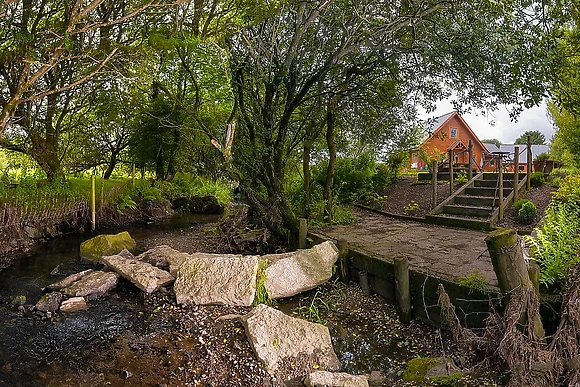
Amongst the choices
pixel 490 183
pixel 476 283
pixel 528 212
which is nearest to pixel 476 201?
pixel 490 183

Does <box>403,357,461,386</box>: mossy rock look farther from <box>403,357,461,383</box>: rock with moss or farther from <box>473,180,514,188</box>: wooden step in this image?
<box>473,180,514,188</box>: wooden step

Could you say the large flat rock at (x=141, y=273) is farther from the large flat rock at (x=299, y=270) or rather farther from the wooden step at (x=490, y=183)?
the wooden step at (x=490, y=183)

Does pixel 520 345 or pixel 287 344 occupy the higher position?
pixel 520 345

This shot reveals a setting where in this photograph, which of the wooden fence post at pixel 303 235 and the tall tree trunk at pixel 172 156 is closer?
the wooden fence post at pixel 303 235

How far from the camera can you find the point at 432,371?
490 centimetres

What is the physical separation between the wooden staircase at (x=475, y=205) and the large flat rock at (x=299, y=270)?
12.7 ft

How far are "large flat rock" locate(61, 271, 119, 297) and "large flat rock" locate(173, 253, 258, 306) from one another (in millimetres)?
1578

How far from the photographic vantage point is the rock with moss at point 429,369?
4.80 metres

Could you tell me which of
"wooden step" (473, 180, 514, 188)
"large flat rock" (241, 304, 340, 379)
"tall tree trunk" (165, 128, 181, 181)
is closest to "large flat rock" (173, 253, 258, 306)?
"large flat rock" (241, 304, 340, 379)

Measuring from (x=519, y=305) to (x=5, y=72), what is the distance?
14016mm

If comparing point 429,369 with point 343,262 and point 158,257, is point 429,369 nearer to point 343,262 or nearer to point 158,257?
point 343,262

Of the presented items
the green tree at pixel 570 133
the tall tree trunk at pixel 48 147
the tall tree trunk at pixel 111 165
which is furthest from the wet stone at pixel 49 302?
the tall tree trunk at pixel 111 165

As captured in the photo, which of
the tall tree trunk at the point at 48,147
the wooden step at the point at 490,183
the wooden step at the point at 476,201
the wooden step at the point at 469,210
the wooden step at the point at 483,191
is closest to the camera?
the wooden step at the point at 469,210

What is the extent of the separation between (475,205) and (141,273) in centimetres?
830
